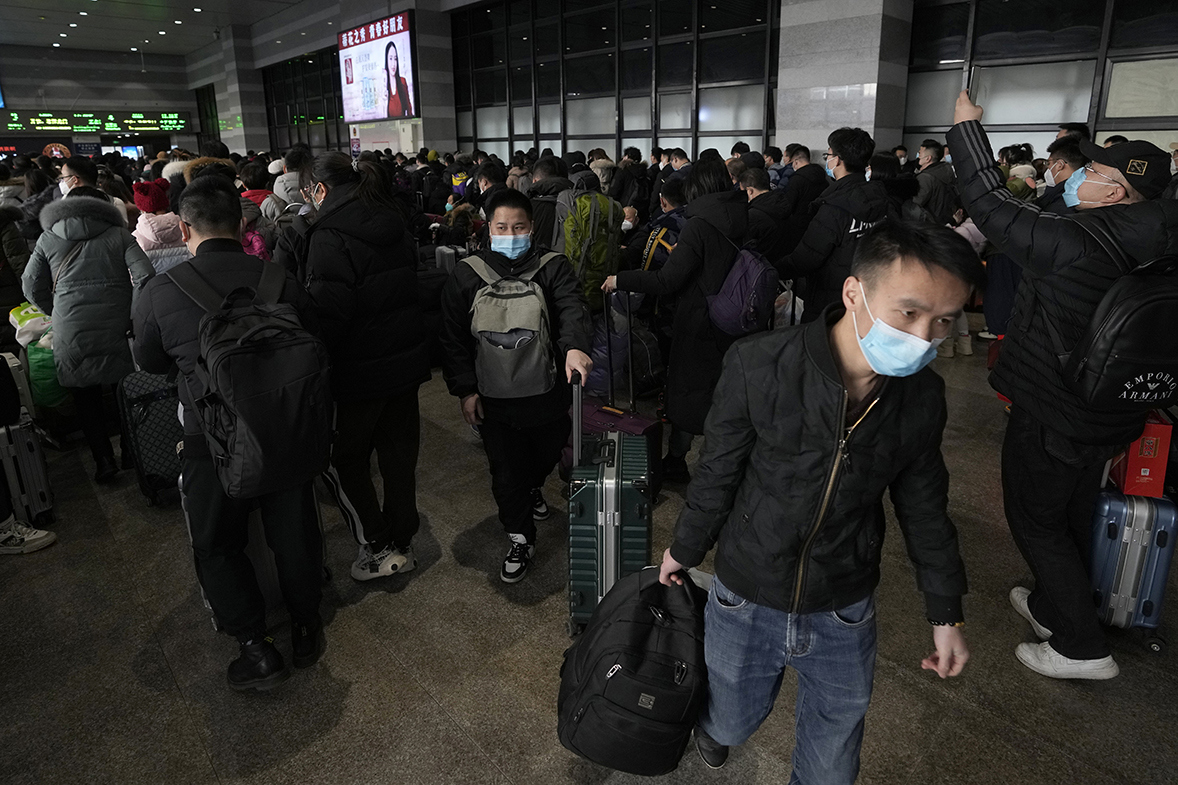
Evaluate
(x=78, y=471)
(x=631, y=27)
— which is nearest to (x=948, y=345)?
(x=78, y=471)

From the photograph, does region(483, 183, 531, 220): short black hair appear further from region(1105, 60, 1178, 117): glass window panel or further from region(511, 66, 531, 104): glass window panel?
region(511, 66, 531, 104): glass window panel

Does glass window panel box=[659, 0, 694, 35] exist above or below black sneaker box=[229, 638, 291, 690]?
above

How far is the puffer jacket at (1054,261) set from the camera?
221 cm

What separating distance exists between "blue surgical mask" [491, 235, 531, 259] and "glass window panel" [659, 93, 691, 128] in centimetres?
1129

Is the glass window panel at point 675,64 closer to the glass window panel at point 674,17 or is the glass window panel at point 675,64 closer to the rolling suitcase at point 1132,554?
the glass window panel at point 674,17

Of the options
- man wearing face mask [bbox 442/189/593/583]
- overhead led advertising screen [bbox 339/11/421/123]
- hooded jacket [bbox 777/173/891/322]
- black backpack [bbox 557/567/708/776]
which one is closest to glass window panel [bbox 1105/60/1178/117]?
hooded jacket [bbox 777/173/891/322]

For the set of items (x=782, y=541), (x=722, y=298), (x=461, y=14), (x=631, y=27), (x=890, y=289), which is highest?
(x=461, y=14)

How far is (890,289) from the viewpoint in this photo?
1.41m

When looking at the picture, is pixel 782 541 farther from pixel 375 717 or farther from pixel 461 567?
pixel 461 567

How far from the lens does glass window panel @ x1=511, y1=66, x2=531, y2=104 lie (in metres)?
16.0

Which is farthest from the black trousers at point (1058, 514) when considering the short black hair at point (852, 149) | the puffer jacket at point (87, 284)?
the puffer jacket at point (87, 284)

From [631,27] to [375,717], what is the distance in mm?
13842

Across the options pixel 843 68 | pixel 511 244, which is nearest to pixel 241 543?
pixel 511 244

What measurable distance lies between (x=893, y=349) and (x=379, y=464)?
2412mm
